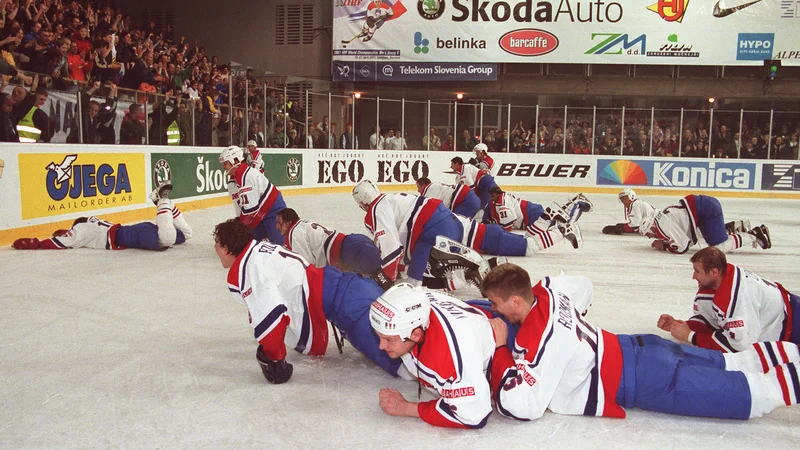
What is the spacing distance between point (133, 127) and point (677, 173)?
1398 centimetres

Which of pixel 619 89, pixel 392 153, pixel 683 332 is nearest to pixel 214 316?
pixel 683 332

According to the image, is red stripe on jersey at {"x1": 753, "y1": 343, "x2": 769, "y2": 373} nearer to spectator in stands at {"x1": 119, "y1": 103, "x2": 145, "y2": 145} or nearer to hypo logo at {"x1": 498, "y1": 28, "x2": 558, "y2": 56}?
spectator in stands at {"x1": 119, "y1": 103, "x2": 145, "y2": 145}

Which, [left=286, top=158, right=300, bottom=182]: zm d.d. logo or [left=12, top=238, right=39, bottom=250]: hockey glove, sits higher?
[left=286, top=158, right=300, bottom=182]: zm d.d. logo

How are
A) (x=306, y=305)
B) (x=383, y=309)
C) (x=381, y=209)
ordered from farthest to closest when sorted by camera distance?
(x=381, y=209) < (x=306, y=305) < (x=383, y=309)

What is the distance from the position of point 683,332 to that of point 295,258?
90.7 inches

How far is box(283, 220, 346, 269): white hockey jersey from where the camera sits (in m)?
5.65

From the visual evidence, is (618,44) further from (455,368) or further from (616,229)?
(455,368)

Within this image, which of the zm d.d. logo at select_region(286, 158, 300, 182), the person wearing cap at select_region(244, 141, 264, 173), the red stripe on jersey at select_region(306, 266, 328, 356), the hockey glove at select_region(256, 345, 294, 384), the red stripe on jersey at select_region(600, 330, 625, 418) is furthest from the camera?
the zm d.d. logo at select_region(286, 158, 300, 182)

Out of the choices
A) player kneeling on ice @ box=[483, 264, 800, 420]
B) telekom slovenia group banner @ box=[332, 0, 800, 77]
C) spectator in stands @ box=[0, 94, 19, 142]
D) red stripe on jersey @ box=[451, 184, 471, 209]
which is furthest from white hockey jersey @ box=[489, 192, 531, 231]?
telekom slovenia group banner @ box=[332, 0, 800, 77]

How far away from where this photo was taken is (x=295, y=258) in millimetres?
3469

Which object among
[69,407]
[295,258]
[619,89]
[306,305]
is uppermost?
[619,89]

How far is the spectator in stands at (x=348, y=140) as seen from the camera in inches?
704

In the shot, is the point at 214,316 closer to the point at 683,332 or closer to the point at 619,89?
the point at 683,332

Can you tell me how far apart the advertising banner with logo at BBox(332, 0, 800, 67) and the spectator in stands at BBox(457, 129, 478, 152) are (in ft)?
9.73
